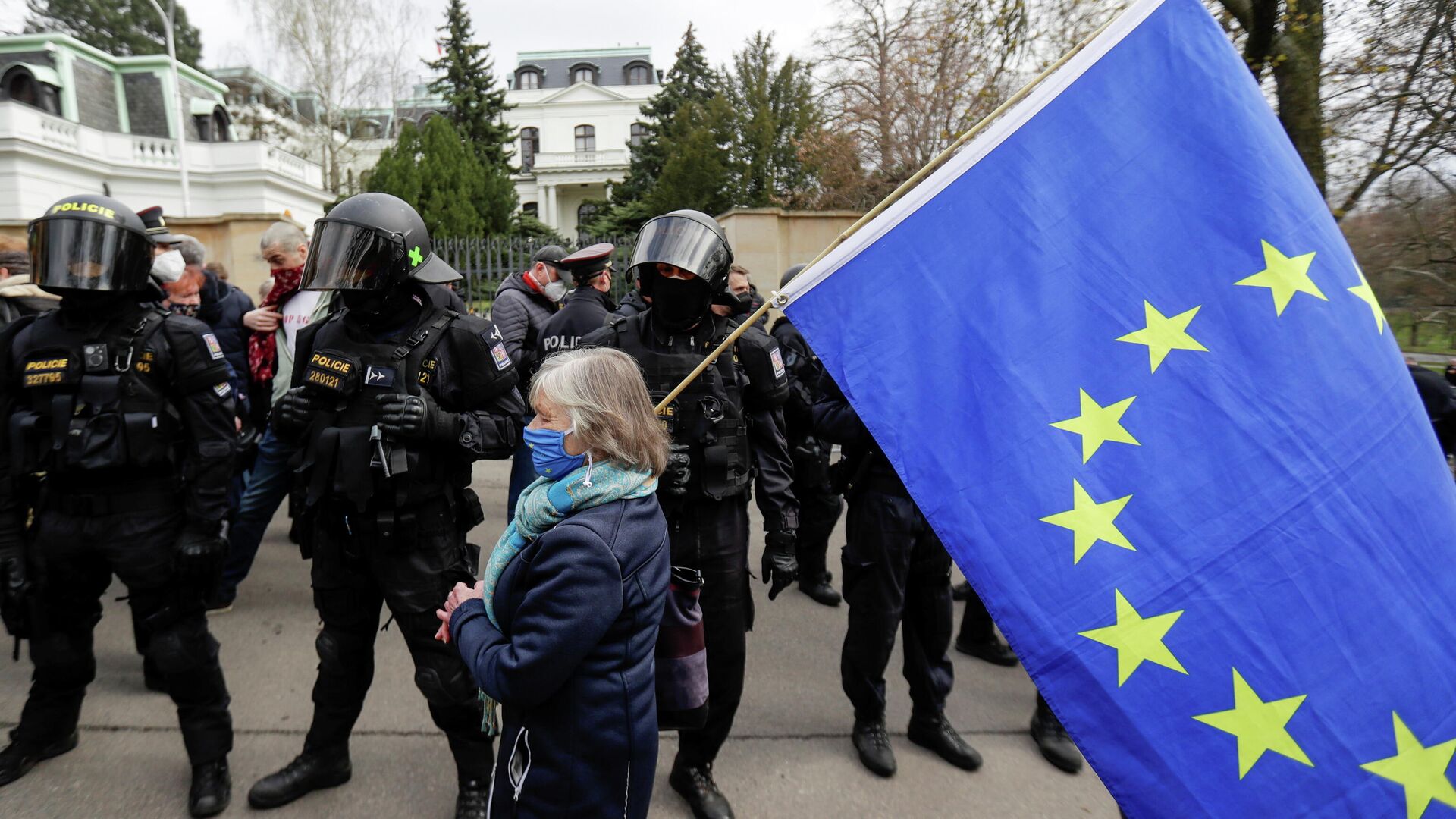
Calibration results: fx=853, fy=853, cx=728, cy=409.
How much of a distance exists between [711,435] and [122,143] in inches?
1464

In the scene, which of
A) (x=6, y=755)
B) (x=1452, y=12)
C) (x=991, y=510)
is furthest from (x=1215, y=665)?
(x=1452, y=12)

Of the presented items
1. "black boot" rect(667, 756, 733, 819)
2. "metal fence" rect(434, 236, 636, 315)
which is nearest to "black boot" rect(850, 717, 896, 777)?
"black boot" rect(667, 756, 733, 819)

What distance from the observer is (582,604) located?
175 centimetres

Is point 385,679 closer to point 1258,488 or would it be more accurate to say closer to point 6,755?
point 6,755

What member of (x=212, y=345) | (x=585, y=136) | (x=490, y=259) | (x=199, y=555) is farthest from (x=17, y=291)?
(x=585, y=136)

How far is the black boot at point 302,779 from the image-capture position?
9.98 feet

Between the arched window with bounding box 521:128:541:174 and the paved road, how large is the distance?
200 feet

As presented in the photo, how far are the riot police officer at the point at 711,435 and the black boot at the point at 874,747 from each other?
69cm

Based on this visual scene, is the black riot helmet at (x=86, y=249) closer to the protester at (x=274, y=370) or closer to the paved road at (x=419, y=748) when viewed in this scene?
the protester at (x=274, y=370)

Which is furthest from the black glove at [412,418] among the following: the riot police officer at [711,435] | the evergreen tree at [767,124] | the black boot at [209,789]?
the evergreen tree at [767,124]

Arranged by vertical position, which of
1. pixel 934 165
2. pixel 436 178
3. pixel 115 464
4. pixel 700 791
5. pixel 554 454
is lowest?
pixel 700 791

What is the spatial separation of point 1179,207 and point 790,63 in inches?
1391

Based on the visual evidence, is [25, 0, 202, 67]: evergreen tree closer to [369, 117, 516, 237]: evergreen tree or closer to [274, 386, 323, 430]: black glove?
[369, 117, 516, 237]: evergreen tree

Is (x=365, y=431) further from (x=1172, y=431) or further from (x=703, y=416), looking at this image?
(x=1172, y=431)
